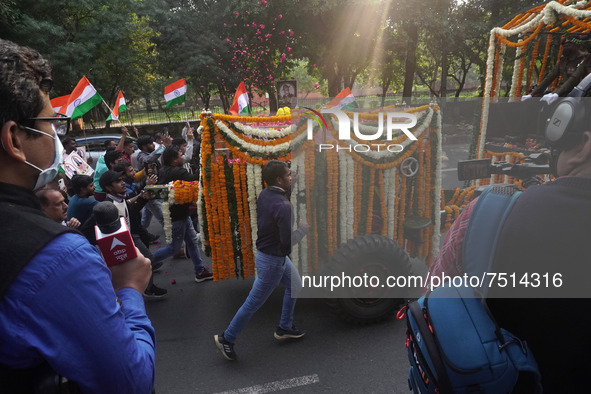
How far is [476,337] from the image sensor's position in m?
1.28

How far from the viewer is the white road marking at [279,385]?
3100mm

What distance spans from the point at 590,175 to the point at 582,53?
19.1 ft

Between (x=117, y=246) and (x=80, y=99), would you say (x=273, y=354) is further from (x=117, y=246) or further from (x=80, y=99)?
(x=80, y=99)

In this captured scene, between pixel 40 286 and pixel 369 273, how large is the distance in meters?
3.08

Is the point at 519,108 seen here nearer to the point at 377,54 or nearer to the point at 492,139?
the point at 492,139

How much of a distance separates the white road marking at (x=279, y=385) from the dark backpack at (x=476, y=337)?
1.98 metres

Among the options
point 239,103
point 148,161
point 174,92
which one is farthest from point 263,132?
point 174,92

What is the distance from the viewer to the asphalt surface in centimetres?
316

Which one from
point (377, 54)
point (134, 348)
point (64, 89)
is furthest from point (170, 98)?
point (377, 54)

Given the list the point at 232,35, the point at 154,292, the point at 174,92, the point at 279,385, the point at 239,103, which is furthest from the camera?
the point at 232,35

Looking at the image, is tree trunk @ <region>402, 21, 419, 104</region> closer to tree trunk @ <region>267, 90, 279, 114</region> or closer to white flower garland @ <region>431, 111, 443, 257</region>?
tree trunk @ <region>267, 90, 279, 114</region>

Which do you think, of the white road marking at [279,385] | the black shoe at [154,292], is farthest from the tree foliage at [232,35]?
the white road marking at [279,385]

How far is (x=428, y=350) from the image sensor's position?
1.36 metres

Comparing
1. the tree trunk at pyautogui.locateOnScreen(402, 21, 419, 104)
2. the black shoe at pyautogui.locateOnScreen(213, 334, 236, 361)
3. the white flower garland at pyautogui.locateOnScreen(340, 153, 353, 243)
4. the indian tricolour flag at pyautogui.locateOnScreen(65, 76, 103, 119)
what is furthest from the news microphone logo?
the tree trunk at pyautogui.locateOnScreen(402, 21, 419, 104)
